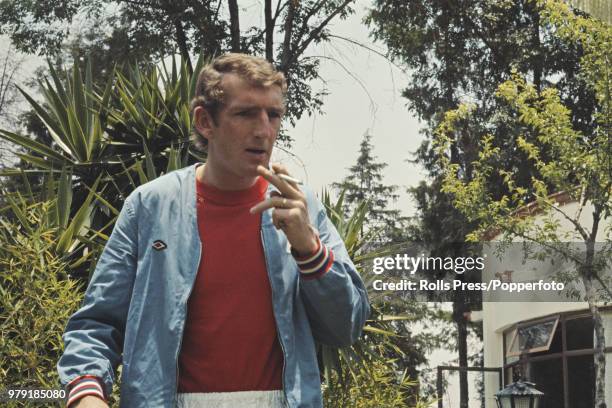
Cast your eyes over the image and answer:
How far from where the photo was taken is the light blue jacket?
2150mm

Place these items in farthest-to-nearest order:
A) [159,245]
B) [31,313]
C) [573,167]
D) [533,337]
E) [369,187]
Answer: [369,187] → [533,337] → [573,167] → [31,313] → [159,245]

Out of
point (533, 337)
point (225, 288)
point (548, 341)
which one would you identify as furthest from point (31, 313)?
point (533, 337)

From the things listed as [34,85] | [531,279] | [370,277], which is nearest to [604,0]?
[370,277]

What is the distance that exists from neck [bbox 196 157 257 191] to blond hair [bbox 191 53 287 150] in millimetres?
123

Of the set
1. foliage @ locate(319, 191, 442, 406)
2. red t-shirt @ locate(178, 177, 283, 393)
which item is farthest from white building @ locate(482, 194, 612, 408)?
red t-shirt @ locate(178, 177, 283, 393)

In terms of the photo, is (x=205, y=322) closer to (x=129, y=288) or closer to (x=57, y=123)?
(x=129, y=288)

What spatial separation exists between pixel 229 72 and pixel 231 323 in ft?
1.87

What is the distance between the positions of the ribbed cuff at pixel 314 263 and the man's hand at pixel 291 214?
1cm

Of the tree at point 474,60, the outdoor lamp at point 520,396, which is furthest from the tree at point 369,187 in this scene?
the outdoor lamp at point 520,396

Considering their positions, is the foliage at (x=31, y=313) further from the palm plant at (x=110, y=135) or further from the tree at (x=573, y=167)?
the tree at (x=573, y=167)

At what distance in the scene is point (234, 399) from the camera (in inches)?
84.4

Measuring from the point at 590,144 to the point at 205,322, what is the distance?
1696cm

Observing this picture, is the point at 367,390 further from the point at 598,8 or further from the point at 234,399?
the point at 234,399

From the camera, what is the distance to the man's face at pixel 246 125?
7.32ft
